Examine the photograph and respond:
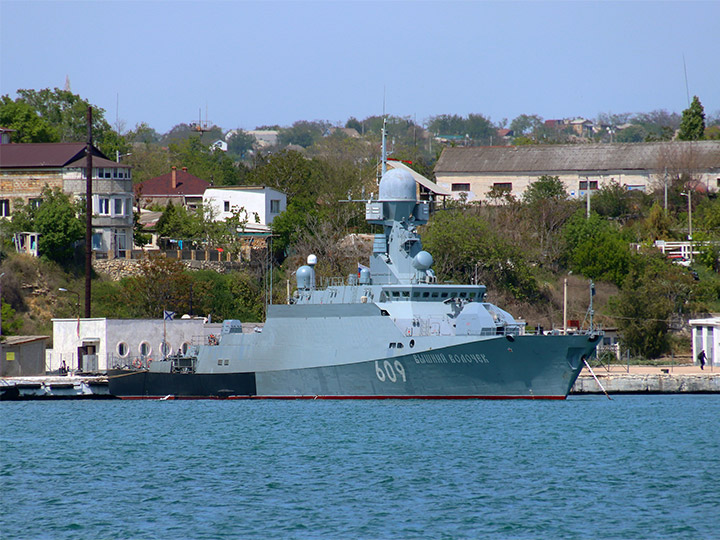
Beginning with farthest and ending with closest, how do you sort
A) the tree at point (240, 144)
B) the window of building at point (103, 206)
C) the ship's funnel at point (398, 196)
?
the tree at point (240, 144)
the window of building at point (103, 206)
the ship's funnel at point (398, 196)

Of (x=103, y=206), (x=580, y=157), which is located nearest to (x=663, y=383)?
(x=103, y=206)

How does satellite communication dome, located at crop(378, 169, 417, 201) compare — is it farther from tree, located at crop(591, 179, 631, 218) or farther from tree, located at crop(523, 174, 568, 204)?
tree, located at crop(591, 179, 631, 218)

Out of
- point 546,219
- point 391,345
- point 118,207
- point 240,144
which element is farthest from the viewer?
point 240,144

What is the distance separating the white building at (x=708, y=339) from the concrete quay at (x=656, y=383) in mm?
2434

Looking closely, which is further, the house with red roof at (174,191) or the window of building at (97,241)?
the house with red roof at (174,191)

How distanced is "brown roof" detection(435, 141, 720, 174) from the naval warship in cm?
3683

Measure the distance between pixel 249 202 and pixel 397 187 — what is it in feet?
92.1

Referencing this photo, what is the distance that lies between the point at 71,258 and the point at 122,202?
13.5 ft

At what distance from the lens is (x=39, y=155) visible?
5888 cm

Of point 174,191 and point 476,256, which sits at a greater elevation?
point 174,191

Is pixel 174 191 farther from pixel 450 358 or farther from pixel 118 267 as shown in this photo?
pixel 450 358

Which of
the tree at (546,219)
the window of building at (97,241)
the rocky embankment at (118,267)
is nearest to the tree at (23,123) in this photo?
the window of building at (97,241)

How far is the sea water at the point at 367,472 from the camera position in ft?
61.9

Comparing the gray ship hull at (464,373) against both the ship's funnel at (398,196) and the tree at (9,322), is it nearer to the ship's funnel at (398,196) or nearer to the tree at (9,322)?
the ship's funnel at (398,196)
